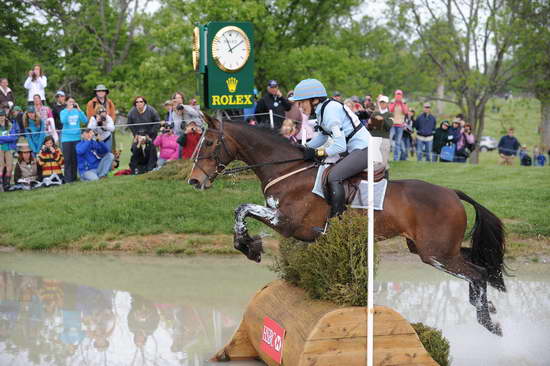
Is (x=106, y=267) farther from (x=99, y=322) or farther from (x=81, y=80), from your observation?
(x=81, y=80)

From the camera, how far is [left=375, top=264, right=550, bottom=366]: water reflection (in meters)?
7.46

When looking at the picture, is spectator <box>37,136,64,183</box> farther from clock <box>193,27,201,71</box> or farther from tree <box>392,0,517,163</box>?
tree <box>392,0,517,163</box>

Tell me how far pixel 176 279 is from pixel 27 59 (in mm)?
20811

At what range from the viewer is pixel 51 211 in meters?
14.1

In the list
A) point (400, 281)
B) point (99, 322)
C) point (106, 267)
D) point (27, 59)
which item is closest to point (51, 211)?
point (106, 267)

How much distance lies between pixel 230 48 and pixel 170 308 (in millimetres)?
6735

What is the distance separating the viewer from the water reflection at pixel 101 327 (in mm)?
7281

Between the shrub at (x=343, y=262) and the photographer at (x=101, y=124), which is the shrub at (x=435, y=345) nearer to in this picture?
the shrub at (x=343, y=262)

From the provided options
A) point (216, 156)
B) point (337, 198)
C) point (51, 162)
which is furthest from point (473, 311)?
point (51, 162)

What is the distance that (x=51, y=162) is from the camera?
16750 millimetres

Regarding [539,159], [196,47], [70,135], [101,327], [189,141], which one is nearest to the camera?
[101,327]

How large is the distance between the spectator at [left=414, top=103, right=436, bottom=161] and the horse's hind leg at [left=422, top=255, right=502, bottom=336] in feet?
42.3

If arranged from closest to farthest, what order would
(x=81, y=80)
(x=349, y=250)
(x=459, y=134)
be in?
(x=349, y=250)
(x=459, y=134)
(x=81, y=80)

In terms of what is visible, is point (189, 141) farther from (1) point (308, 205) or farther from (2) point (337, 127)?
(2) point (337, 127)
